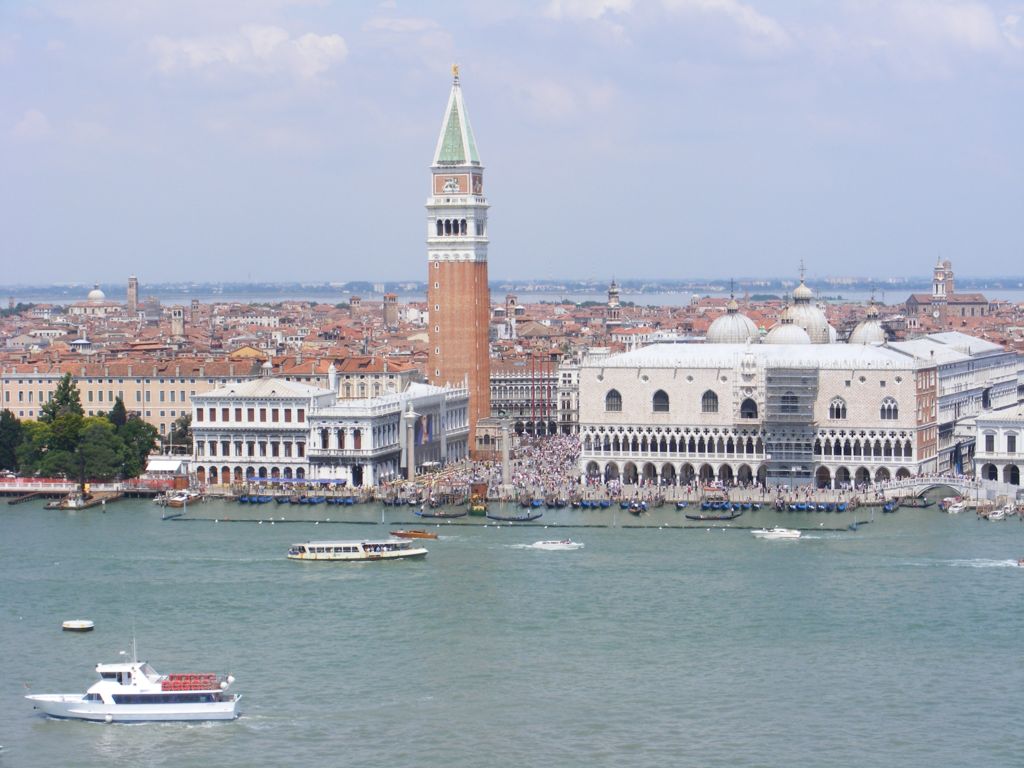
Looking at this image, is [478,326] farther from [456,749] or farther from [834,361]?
[456,749]

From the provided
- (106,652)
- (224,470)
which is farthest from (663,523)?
(106,652)

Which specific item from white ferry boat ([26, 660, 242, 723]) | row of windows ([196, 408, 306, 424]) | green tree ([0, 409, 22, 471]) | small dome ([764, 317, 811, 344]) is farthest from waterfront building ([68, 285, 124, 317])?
white ferry boat ([26, 660, 242, 723])

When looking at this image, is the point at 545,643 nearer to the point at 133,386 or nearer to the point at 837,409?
the point at 837,409

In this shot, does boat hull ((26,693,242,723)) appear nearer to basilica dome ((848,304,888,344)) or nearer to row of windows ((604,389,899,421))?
row of windows ((604,389,899,421))

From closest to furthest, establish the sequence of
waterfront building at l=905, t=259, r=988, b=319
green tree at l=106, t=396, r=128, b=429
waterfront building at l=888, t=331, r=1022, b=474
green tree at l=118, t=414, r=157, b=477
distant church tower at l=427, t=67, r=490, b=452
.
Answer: green tree at l=118, t=414, r=157, b=477 < waterfront building at l=888, t=331, r=1022, b=474 < green tree at l=106, t=396, r=128, b=429 < distant church tower at l=427, t=67, r=490, b=452 < waterfront building at l=905, t=259, r=988, b=319

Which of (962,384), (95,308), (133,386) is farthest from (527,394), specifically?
(95,308)

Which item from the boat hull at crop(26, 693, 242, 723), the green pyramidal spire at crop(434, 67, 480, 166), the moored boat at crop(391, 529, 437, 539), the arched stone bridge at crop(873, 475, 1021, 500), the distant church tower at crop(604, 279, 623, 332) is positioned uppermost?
the green pyramidal spire at crop(434, 67, 480, 166)
